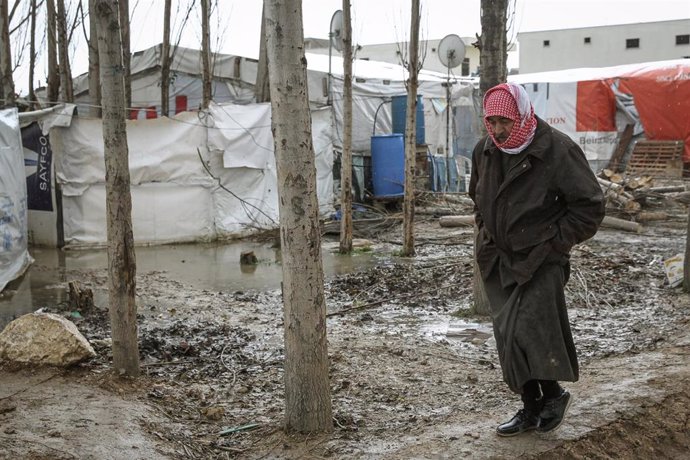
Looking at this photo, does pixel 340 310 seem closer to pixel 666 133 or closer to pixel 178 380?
pixel 178 380

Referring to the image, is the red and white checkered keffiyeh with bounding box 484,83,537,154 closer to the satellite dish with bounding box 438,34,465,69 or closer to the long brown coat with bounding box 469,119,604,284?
the long brown coat with bounding box 469,119,604,284

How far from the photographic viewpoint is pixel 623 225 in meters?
13.4

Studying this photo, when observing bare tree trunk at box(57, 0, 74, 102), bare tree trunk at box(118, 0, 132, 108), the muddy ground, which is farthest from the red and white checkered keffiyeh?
bare tree trunk at box(118, 0, 132, 108)

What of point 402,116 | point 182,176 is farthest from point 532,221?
point 402,116

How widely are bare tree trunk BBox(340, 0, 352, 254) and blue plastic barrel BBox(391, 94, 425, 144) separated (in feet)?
25.7

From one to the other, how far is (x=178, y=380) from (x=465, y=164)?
1677 centimetres

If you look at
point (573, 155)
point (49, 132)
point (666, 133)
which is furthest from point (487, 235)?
point (666, 133)

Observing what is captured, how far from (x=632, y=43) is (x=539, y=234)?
148 feet

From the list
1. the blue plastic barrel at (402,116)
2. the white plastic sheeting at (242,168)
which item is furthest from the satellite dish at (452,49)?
the white plastic sheeting at (242,168)

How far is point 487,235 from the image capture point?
12.6 feet

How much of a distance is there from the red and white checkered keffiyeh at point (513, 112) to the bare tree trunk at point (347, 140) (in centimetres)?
754

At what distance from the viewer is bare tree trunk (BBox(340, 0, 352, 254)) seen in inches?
430

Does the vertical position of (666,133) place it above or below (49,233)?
above

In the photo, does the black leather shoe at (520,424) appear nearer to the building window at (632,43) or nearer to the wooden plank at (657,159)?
the wooden plank at (657,159)
